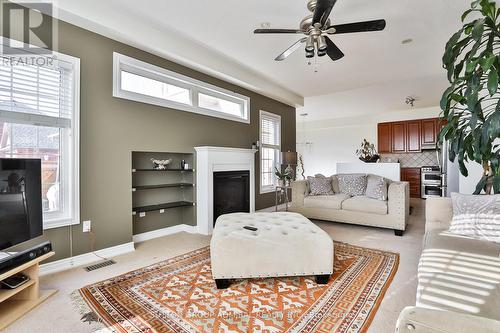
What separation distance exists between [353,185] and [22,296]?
15.0 ft

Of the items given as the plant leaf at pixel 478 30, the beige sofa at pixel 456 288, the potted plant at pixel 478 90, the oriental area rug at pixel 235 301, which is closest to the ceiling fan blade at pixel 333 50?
the potted plant at pixel 478 90

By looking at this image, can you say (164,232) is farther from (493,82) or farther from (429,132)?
(429,132)

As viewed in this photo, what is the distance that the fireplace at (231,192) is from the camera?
418cm

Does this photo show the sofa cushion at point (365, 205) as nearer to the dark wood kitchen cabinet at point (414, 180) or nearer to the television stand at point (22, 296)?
the television stand at point (22, 296)

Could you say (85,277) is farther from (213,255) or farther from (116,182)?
(213,255)

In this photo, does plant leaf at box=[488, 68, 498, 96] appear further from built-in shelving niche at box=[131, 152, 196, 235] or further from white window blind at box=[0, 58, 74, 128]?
white window blind at box=[0, 58, 74, 128]

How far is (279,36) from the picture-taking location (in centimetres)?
333

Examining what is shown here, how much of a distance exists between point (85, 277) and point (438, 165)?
8.68 m

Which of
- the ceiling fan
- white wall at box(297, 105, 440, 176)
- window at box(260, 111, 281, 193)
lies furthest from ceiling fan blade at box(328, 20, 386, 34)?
white wall at box(297, 105, 440, 176)

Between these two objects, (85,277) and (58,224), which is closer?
(85,277)

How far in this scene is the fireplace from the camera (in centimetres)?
418

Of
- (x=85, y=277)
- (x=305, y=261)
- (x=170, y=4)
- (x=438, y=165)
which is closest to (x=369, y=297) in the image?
(x=305, y=261)

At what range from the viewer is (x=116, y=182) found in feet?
10.2

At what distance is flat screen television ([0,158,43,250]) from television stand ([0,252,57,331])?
22cm
